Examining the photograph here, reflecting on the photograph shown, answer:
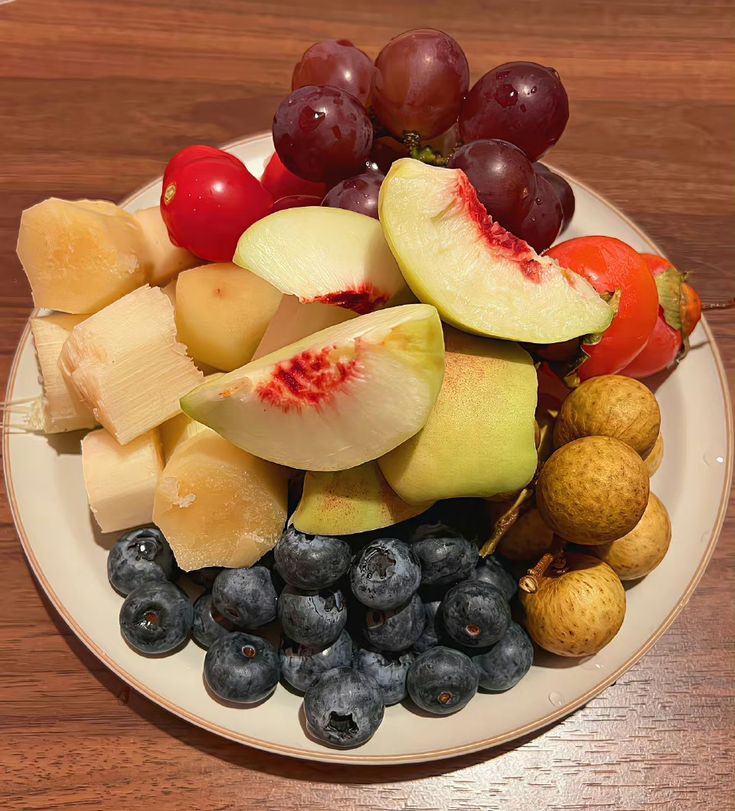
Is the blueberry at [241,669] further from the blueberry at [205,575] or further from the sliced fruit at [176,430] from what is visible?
the sliced fruit at [176,430]

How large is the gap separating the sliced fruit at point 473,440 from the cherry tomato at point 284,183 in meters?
0.38

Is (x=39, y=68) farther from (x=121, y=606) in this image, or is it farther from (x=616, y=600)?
(x=616, y=600)

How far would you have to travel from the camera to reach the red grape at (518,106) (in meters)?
0.80

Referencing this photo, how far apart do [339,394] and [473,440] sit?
A: 0.14m

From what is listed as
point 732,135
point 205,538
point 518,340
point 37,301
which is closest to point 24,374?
point 37,301

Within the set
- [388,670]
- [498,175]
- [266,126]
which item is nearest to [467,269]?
[498,175]

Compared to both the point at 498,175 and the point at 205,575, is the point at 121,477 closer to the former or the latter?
the point at 205,575

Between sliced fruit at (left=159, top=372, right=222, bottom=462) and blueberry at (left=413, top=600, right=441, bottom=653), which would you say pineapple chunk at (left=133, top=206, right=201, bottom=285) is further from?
blueberry at (left=413, top=600, right=441, bottom=653)

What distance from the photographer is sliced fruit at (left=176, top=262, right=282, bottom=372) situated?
80 cm

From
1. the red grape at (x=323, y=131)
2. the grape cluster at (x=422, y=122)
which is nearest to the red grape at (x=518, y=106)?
the grape cluster at (x=422, y=122)

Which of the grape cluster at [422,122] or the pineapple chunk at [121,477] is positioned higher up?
the grape cluster at [422,122]

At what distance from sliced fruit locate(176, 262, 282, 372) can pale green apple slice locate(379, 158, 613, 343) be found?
191 millimetres

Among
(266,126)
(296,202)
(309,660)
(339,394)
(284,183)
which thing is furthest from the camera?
(266,126)

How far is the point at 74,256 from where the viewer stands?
2.67 feet
